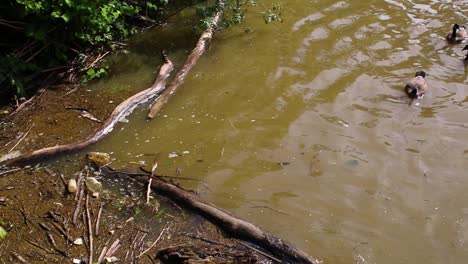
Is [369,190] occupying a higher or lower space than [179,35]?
lower

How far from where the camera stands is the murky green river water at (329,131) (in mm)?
5160

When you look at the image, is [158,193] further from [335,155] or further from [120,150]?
[335,155]

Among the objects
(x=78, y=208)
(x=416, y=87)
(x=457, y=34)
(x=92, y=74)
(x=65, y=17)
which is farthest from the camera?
(x=457, y=34)

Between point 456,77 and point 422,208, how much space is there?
3.02 m

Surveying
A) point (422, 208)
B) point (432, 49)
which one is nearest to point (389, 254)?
point (422, 208)

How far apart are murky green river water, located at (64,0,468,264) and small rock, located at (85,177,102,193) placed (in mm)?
440

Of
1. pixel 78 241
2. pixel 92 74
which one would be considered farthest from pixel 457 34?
pixel 78 241

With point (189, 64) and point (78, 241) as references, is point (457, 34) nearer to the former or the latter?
point (189, 64)

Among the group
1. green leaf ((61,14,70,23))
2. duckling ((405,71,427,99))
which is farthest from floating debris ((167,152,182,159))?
duckling ((405,71,427,99))

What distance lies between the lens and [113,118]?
6.79m

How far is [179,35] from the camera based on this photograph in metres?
8.84

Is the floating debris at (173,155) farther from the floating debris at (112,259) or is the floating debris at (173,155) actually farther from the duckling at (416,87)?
the duckling at (416,87)

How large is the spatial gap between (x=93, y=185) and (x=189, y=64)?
2.83 metres

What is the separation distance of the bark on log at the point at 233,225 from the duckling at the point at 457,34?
509 centimetres
